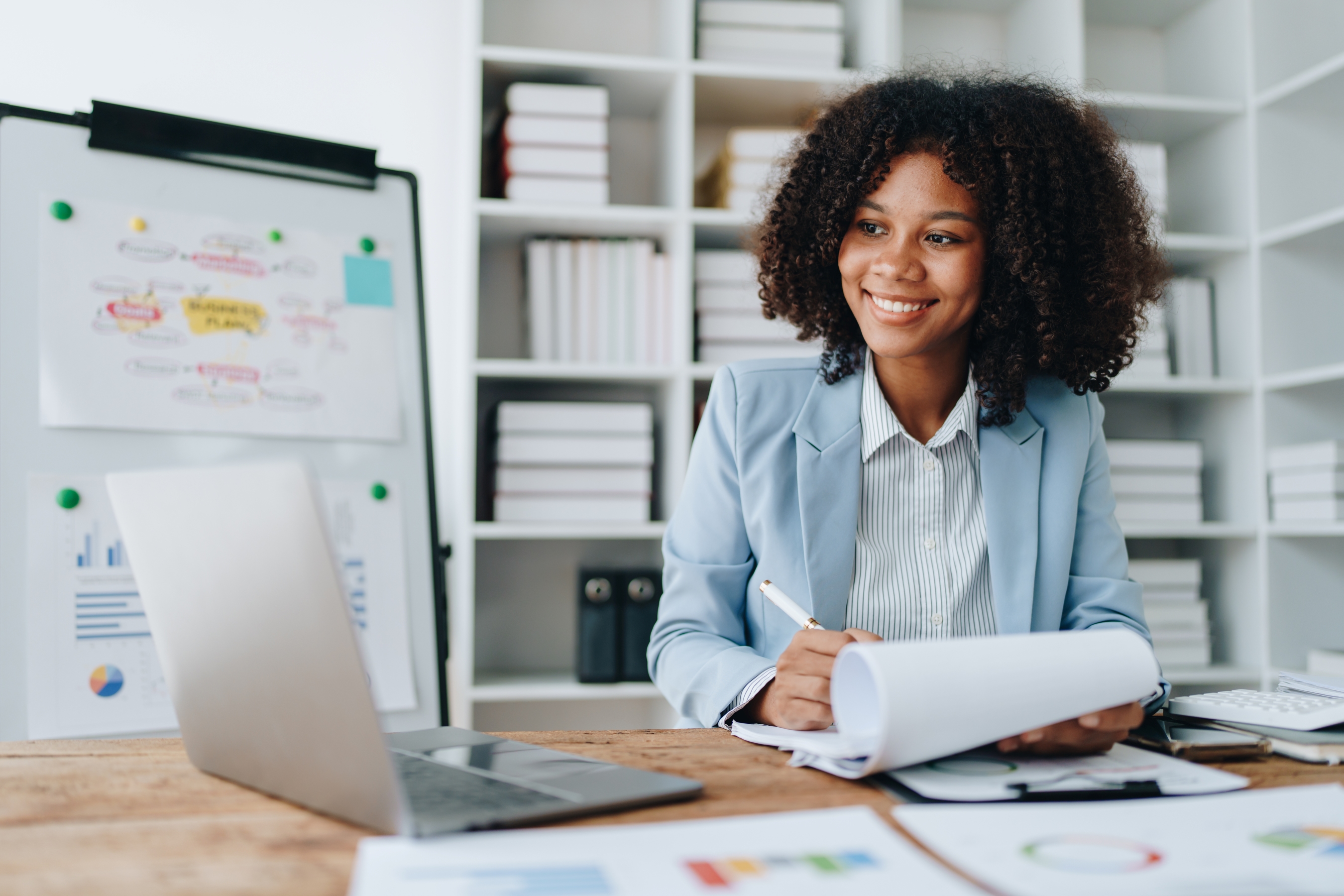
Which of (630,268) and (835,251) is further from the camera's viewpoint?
(630,268)

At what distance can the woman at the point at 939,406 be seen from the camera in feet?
3.83

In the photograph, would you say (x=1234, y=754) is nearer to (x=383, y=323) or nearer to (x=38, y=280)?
(x=383, y=323)

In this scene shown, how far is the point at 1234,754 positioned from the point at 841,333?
811 mm

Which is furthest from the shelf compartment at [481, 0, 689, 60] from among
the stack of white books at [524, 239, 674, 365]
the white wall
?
the stack of white books at [524, 239, 674, 365]

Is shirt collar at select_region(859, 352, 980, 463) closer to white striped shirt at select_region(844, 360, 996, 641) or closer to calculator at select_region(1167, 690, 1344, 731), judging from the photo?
white striped shirt at select_region(844, 360, 996, 641)

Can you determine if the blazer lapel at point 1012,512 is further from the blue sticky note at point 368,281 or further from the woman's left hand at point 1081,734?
the blue sticky note at point 368,281

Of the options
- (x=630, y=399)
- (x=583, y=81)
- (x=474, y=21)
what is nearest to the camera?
Answer: (x=474, y=21)

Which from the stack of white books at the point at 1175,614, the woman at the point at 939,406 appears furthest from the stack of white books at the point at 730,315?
the stack of white books at the point at 1175,614

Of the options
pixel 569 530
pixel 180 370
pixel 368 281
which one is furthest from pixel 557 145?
pixel 180 370

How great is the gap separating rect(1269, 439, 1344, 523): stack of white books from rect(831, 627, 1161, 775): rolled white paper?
177 cm

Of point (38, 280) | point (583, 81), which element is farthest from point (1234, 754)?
point (583, 81)

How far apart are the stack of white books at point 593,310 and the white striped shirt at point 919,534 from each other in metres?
0.97

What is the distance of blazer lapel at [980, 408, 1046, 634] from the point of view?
3.76 feet

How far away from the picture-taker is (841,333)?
143 cm
